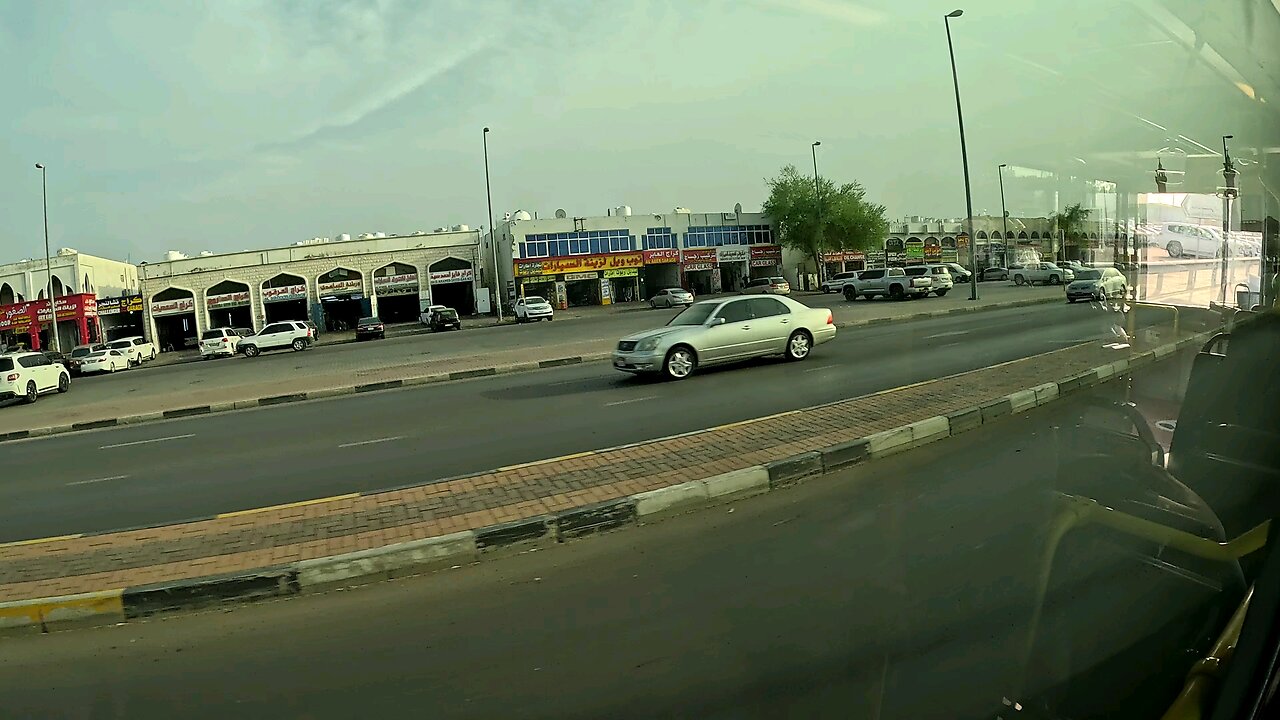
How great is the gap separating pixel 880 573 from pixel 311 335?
4343 centimetres

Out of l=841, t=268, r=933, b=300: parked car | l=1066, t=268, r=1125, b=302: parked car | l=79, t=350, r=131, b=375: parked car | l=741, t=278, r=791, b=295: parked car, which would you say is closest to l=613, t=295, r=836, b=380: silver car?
l=1066, t=268, r=1125, b=302: parked car

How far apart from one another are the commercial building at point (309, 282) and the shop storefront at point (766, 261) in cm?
2545

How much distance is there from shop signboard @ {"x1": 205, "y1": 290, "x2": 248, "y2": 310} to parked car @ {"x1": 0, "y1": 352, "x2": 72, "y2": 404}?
101 feet

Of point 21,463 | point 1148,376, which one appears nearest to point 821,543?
point 1148,376

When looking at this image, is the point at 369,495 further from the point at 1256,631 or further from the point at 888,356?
the point at 888,356

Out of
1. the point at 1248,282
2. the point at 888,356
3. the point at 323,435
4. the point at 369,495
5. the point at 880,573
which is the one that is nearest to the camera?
the point at 1248,282

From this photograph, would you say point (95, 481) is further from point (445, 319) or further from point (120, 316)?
point (120, 316)

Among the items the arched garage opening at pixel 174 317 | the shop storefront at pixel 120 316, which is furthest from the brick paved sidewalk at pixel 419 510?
the arched garage opening at pixel 174 317

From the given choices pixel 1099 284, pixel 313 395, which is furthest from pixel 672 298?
pixel 1099 284

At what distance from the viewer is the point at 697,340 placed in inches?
571

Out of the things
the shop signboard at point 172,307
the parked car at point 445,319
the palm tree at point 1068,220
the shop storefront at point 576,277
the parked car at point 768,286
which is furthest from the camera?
the shop storefront at point 576,277

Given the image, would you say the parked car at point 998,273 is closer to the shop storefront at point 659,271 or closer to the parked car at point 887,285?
the parked car at point 887,285

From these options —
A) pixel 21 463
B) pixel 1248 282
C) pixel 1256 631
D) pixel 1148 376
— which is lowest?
pixel 21 463

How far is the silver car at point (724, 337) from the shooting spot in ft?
47.2
